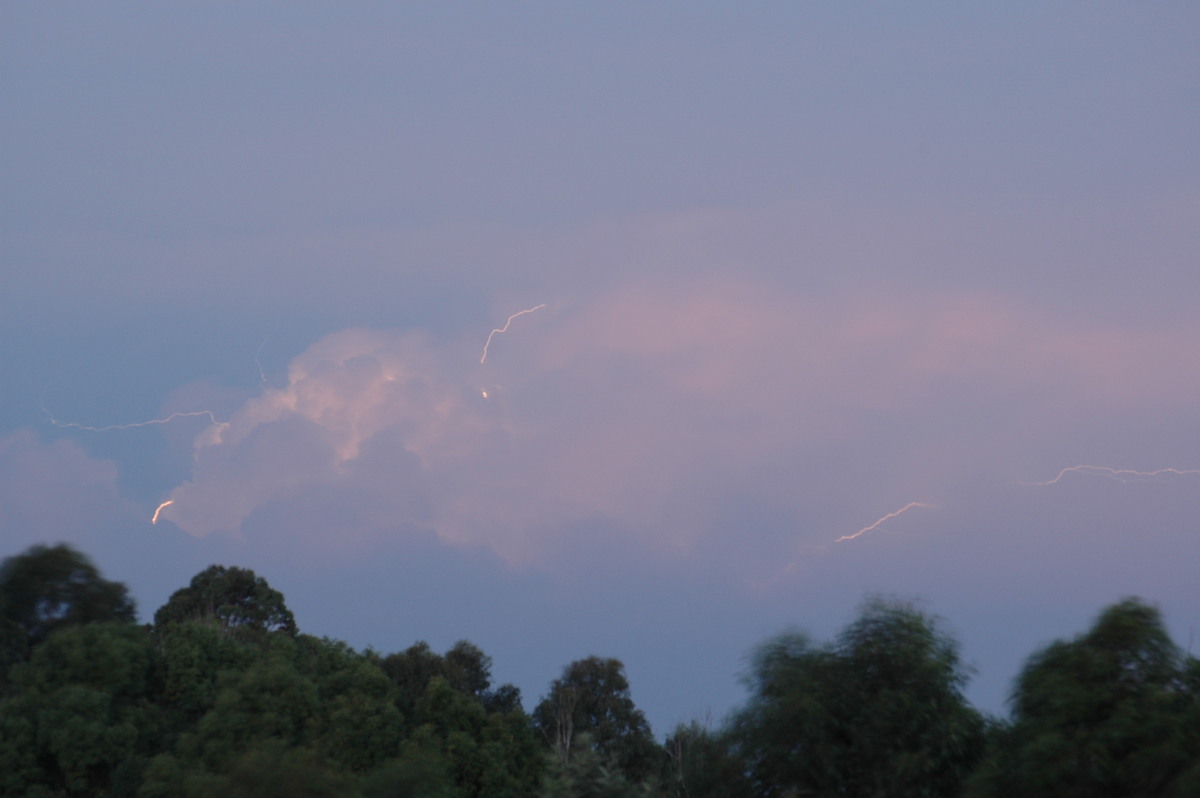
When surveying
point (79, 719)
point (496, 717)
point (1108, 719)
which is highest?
point (496, 717)

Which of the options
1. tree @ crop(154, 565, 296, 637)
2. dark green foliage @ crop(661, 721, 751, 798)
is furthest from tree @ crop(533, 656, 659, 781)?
dark green foliage @ crop(661, 721, 751, 798)

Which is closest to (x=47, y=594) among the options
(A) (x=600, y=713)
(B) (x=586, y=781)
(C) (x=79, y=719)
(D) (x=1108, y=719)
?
(C) (x=79, y=719)

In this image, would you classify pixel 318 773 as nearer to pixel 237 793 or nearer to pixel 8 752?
pixel 237 793

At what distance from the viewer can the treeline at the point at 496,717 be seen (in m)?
15.4

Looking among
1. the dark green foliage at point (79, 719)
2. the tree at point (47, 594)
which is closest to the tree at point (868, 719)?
the dark green foliage at point (79, 719)

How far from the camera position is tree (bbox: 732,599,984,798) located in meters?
18.9

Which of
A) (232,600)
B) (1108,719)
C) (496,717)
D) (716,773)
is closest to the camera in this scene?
(1108,719)

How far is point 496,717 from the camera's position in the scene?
39.8 m

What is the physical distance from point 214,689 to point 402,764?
2228 cm

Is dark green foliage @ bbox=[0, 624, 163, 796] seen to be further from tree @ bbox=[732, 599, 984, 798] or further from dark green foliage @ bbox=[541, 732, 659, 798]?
Result: tree @ bbox=[732, 599, 984, 798]

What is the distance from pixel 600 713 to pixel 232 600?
2324 centimetres

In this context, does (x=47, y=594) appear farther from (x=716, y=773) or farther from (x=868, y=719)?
(x=868, y=719)

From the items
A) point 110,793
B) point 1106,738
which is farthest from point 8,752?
point 1106,738

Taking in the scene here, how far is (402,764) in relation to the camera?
52.6 ft
